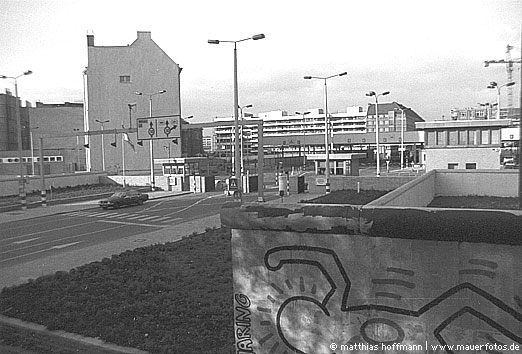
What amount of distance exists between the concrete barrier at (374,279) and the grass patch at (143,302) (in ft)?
4.11

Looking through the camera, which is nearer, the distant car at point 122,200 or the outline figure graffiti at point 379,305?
the outline figure graffiti at point 379,305

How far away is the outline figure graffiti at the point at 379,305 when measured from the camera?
15.1ft

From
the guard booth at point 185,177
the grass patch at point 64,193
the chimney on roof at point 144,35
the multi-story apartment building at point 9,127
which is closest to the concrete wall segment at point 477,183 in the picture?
the guard booth at point 185,177

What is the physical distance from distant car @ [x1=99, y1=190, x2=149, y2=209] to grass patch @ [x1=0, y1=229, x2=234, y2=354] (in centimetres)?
1964

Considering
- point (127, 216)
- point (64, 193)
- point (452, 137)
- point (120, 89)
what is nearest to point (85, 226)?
point (127, 216)

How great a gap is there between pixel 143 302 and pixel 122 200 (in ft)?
81.9

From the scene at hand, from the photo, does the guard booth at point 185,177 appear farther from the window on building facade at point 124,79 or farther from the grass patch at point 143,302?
the grass patch at point 143,302

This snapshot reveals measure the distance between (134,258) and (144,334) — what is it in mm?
6139

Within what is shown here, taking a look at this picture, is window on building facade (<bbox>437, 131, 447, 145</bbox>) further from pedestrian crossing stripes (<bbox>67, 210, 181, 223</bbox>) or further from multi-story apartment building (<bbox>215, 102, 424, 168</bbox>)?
pedestrian crossing stripes (<bbox>67, 210, 181, 223</bbox>)

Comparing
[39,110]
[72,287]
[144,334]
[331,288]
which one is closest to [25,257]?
[72,287]

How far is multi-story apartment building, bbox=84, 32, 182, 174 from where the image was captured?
65.4 m

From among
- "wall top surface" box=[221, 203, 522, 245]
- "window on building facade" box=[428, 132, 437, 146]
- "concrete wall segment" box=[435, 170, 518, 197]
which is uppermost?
"window on building facade" box=[428, 132, 437, 146]

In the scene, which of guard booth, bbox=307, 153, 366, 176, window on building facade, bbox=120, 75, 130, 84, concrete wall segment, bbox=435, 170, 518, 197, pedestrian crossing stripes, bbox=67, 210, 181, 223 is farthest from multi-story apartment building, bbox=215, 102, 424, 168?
concrete wall segment, bbox=435, 170, 518, 197

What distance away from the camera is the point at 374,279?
5180 millimetres
